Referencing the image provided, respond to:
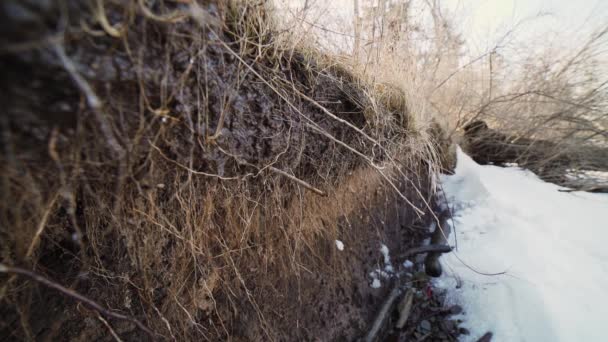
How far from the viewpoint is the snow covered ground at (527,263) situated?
4.99 feet

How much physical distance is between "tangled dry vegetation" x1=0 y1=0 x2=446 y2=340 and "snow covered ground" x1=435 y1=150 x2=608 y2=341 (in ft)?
4.06

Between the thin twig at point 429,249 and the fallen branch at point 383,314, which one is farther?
the thin twig at point 429,249

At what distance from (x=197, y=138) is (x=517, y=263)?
234 cm

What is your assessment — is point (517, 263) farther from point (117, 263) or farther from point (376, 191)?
point (117, 263)

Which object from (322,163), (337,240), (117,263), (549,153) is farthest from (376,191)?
(549,153)

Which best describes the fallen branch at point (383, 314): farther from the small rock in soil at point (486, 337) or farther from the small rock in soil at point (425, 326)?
the small rock in soil at point (486, 337)

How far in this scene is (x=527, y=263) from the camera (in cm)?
179

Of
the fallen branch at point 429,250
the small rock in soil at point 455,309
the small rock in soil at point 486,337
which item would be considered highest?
the fallen branch at point 429,250

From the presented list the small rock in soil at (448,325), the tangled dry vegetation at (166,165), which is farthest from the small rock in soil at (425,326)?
the tangled dry vegetation at (166,165)

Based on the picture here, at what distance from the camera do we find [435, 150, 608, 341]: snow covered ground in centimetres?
152

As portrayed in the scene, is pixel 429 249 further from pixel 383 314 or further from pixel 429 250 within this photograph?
pixel 383 314

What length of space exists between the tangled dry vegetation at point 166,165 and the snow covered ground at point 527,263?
1.24m

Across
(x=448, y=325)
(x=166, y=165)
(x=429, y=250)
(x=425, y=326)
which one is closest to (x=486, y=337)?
(x=448, y=325)

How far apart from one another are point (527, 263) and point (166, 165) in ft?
8.04
